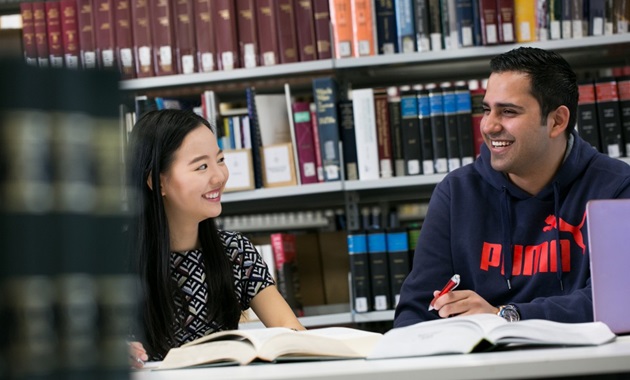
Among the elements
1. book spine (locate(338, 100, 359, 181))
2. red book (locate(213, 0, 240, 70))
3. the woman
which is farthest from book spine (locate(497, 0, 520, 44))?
the woman

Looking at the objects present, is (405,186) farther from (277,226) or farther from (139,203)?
(139,203)

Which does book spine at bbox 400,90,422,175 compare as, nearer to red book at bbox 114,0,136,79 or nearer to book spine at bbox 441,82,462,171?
book spine at bbox 441,82,462,171

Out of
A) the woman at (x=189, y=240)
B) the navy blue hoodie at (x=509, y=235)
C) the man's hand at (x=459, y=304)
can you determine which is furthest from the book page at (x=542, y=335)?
the woman at (x=189, y=240)

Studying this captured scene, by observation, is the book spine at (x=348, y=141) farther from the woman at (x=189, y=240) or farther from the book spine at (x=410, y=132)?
the woman at (x=189, y=240)

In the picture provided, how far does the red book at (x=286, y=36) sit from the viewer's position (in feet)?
9.44

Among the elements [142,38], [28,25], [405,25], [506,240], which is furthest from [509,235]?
[28,25]

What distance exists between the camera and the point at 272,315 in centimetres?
203

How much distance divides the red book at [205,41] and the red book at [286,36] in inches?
8.6

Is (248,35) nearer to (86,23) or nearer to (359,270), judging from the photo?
(86,23)

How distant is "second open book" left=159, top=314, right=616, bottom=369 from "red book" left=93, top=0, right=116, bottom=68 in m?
1.87

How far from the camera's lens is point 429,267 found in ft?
6.78

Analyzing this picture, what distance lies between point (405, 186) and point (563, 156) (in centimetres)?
76

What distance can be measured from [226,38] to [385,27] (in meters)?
0.51

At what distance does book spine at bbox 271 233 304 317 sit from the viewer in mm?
2863
